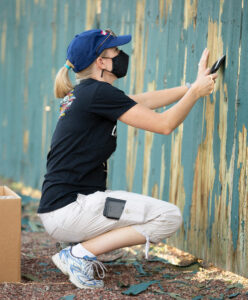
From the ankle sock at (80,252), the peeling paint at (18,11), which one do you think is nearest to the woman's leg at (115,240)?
the ankle sock at (80,252)

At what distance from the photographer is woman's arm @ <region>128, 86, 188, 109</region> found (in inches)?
163

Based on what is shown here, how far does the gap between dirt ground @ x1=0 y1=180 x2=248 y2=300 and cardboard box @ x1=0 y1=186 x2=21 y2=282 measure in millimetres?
80

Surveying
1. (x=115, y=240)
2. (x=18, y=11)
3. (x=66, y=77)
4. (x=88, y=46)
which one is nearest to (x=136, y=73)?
(x=66, y=77)

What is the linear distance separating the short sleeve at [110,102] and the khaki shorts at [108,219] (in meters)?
0.53

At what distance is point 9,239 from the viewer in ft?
11.7

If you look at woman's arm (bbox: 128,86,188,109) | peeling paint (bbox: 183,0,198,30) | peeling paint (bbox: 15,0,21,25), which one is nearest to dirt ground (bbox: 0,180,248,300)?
woman's arm (bbox: 128,86,188,109)

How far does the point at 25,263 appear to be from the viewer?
421cm

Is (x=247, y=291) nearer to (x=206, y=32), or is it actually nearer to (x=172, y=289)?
(x=172, y=289)

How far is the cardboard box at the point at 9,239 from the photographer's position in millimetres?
3545

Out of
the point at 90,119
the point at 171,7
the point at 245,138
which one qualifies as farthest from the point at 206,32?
the point at 90,119

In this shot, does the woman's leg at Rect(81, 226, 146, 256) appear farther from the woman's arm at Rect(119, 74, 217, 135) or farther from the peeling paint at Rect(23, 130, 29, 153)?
the peeling paint at Rect(23, 130, 29, 153)

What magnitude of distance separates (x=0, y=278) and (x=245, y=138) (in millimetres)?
1784

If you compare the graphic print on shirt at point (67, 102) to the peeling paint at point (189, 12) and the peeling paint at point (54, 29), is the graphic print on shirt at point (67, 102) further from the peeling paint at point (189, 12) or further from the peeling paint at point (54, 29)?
the peeling paint at point (54, 29)

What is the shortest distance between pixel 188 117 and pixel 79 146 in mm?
1042
